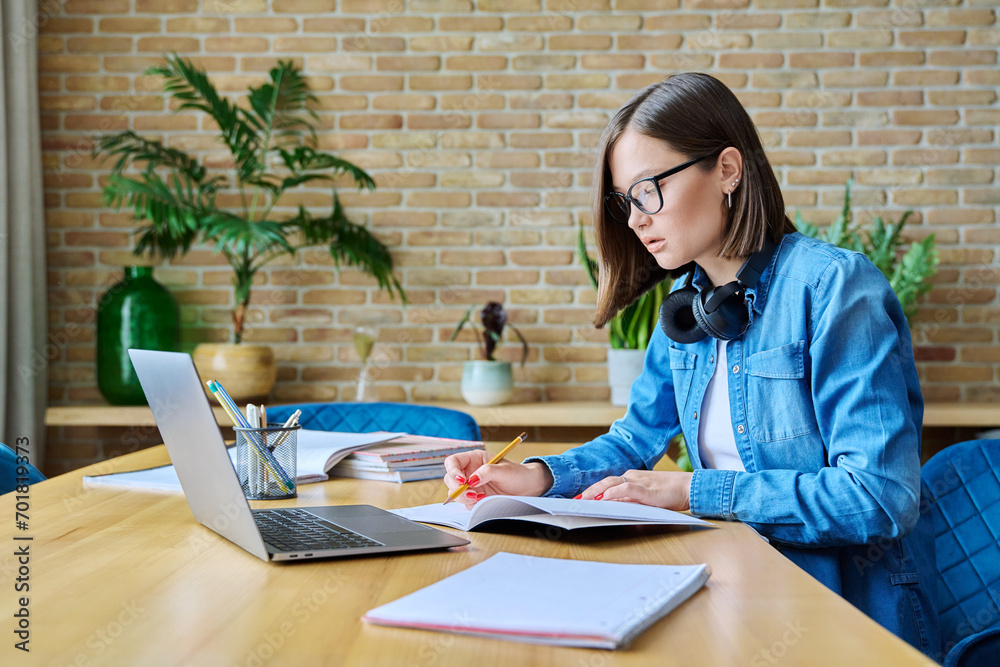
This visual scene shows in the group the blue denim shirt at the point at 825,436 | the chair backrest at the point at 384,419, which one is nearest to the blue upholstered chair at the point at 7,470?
the chair backrest at the point at 384,419

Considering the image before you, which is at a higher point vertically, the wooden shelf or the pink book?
the pink book

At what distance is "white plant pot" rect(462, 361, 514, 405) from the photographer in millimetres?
2971

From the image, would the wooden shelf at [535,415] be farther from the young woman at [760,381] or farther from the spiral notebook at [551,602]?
the spiral notebook at [551,602]

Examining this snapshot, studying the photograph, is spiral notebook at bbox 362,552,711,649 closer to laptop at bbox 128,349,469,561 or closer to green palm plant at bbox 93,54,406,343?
laptop at bbox 128,349,469,561

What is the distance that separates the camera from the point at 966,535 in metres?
1.34

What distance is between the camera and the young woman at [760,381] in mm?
1082

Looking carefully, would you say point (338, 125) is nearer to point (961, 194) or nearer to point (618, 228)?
point (618, 228)

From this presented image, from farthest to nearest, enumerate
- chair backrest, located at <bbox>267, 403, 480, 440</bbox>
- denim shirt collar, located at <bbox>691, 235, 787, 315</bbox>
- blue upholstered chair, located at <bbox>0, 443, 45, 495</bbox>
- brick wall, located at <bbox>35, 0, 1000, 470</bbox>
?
brick wall, located at <bbox>35, 0, 1000, 470</bbox> → chair backrest, located at <bbox>267, 403, 480, 440</bbox> → blue upholstered chair, located at <bbox>0, 443, 45, 495</bbox> → denim shirt collar, located at <bbox>691, 235, 787, 315</bbox>

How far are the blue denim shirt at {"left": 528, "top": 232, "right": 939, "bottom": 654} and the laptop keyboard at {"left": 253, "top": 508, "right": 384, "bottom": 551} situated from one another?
0.41 metres

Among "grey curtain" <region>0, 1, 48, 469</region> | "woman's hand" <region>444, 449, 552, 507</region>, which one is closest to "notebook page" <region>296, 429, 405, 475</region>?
"woman's hand" <region>444, 449, 552, 507</region>

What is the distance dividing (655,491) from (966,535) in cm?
62

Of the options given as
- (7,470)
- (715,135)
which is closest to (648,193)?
(715,135)

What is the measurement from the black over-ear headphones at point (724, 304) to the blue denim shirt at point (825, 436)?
0.02 metres

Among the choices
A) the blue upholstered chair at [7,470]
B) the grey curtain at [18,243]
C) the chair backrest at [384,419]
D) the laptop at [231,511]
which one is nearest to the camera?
the laptop at [231,511]
